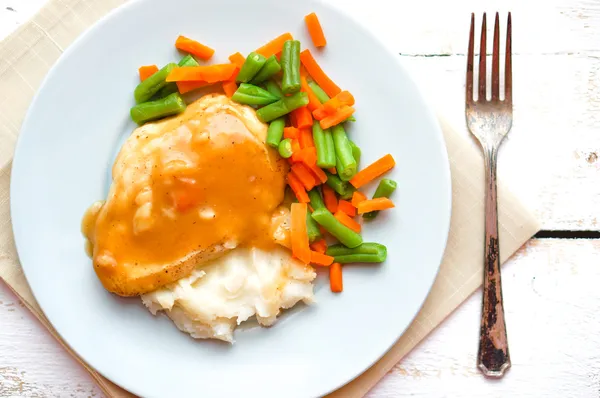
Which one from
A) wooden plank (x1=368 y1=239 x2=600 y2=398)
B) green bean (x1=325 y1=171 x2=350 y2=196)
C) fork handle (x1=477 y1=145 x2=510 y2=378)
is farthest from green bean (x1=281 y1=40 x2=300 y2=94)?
wooden plank (x1=368 y1=239 x2=600 y2=398)

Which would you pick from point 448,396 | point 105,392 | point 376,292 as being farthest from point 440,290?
point 105,392

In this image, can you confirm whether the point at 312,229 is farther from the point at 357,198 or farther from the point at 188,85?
the point at 188,85

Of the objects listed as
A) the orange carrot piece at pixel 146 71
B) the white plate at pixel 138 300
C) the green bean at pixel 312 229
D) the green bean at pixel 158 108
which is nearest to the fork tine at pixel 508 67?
the white plate at pixel 138 300

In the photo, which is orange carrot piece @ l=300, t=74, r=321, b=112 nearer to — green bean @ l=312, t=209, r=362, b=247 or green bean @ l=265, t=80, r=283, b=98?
green bean @ l=265, t=80, r=283, b=98

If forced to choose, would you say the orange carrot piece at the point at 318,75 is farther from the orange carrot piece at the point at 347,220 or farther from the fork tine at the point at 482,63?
the fork tine at the point at 482,63

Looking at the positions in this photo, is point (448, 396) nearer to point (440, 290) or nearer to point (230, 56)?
point (440, 290)

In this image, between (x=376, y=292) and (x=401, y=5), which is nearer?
(x=376, y=292)

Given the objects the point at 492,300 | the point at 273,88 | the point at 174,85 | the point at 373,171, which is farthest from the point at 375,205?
the point at 174,85
